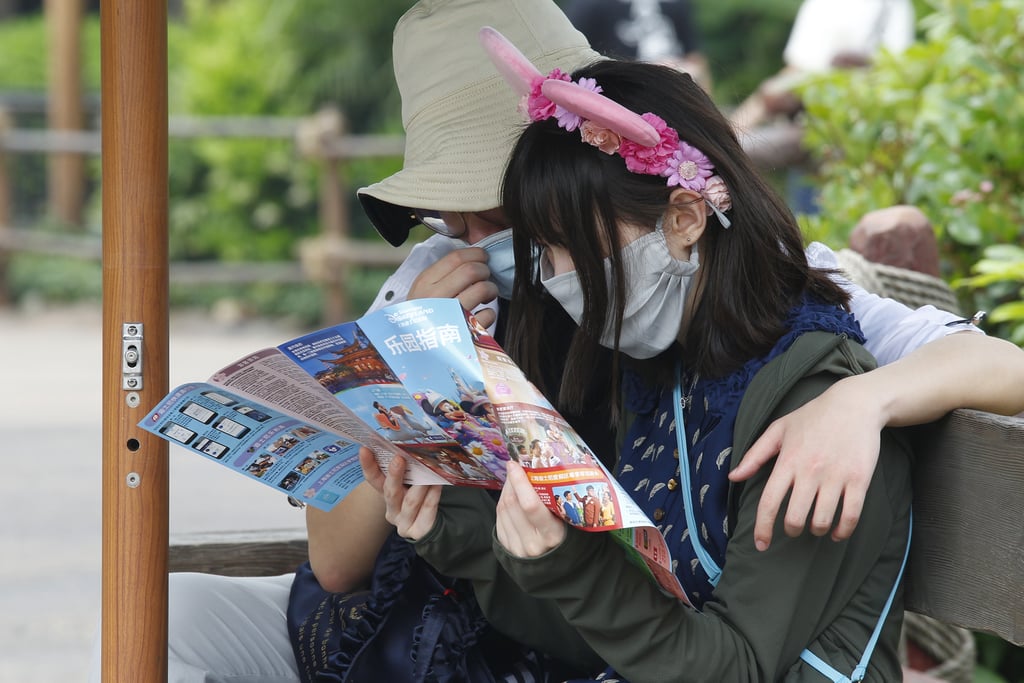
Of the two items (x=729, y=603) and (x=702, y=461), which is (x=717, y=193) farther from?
(x=729, y=603)

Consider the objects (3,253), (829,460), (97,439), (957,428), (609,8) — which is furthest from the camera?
(3,253)

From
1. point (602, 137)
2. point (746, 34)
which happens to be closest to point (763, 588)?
point (602, 137)

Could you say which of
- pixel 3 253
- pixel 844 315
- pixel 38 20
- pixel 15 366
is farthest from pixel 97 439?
pixel 38 20

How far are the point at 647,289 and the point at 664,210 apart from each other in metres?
0.10

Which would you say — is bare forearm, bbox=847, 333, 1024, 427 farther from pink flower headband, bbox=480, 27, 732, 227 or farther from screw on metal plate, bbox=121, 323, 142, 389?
screw on metal plate, bbox=121, 323, 142, 389

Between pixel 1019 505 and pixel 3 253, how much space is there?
A: 941 centimetres

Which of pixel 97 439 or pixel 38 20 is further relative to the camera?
pixel 38 20

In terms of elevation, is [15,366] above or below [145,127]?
below

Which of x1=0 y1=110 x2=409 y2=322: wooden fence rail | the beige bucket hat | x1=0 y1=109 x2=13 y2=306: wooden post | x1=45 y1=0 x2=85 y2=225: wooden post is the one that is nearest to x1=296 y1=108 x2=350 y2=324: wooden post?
x1=0 y1=110 x2=409 y2=322: wooden fence rail

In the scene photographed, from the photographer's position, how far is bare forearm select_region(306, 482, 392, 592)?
1.80 m

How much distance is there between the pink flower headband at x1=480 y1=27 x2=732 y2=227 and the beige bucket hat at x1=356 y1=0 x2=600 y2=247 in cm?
27

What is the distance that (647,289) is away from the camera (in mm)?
1508

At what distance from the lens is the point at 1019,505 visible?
1367 mm

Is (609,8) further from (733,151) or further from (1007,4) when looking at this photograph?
(733,151)
